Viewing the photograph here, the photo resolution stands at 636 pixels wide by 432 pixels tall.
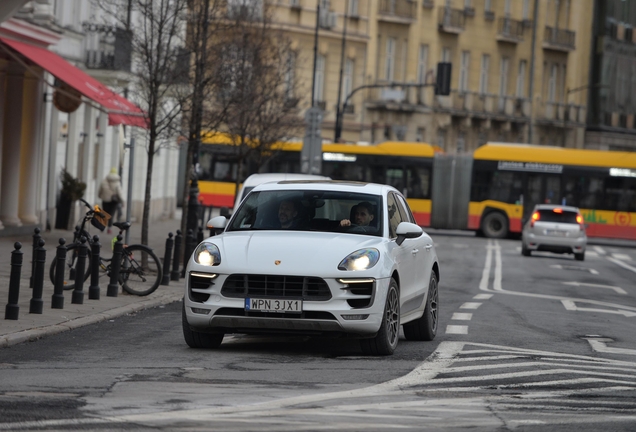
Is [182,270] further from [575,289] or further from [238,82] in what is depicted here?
[238,82]

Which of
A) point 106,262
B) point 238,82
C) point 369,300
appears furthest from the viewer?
point 238,82

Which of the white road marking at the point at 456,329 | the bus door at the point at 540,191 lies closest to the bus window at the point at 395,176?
the bus door at the point at 540,191

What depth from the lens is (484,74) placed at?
261 ft

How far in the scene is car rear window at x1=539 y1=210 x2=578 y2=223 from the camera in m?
39.0

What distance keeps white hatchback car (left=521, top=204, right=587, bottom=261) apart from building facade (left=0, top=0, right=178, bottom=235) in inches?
437

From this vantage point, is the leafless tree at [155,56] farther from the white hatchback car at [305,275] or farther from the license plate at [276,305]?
the license plate at [276,305]

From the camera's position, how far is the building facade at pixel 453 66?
7031cm

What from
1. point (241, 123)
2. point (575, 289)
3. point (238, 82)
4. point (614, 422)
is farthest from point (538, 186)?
point (614, 422)

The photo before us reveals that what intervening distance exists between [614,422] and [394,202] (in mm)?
5436

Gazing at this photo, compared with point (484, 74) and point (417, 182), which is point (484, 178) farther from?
point (484, 74)

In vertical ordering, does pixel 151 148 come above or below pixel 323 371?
above

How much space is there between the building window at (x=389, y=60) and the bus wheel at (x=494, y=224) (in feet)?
73.9

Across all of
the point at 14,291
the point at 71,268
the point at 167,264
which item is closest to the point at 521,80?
the point at 167,264

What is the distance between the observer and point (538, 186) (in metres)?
52.1
